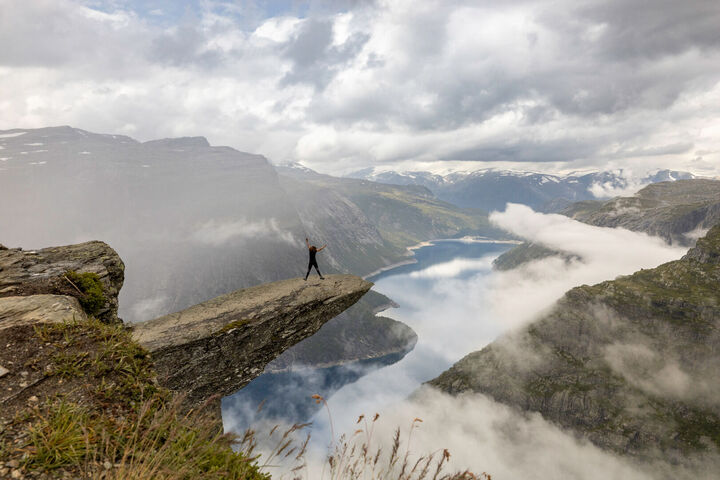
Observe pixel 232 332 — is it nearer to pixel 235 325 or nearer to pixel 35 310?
pixel 235 325

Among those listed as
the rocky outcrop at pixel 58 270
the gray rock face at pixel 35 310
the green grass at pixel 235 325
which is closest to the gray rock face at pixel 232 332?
the green grass at pixel 235 325

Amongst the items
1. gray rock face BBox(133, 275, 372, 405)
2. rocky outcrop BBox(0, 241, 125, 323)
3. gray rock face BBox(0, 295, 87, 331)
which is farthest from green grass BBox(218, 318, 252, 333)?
gray rock face BBox(0, 295, 87, 331)

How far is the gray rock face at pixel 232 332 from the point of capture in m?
15.3

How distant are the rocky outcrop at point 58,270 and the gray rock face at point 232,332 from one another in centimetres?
242

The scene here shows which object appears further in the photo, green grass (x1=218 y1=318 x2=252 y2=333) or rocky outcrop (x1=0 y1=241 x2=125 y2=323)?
green grass (x1=218 y1=318 x2=252 y2=333)

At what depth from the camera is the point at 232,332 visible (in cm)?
1647

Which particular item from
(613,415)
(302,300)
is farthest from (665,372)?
(302,300)

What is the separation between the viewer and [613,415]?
605ft

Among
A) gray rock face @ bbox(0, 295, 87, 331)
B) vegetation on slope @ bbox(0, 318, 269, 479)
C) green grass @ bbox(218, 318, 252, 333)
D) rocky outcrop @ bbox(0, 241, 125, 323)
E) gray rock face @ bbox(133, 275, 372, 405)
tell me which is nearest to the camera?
vegetation on slope @ bbox(0, 318, 269, 479)

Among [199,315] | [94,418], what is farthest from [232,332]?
[94,418]

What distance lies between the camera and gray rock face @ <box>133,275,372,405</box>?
15.3 meters

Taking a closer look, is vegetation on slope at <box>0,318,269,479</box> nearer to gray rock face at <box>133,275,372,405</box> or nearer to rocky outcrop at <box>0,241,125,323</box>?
rocky outcrop at <box>0,241,125,323</box>

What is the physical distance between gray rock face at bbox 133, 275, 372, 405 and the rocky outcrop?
7.93ft

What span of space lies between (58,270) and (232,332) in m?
7.59
